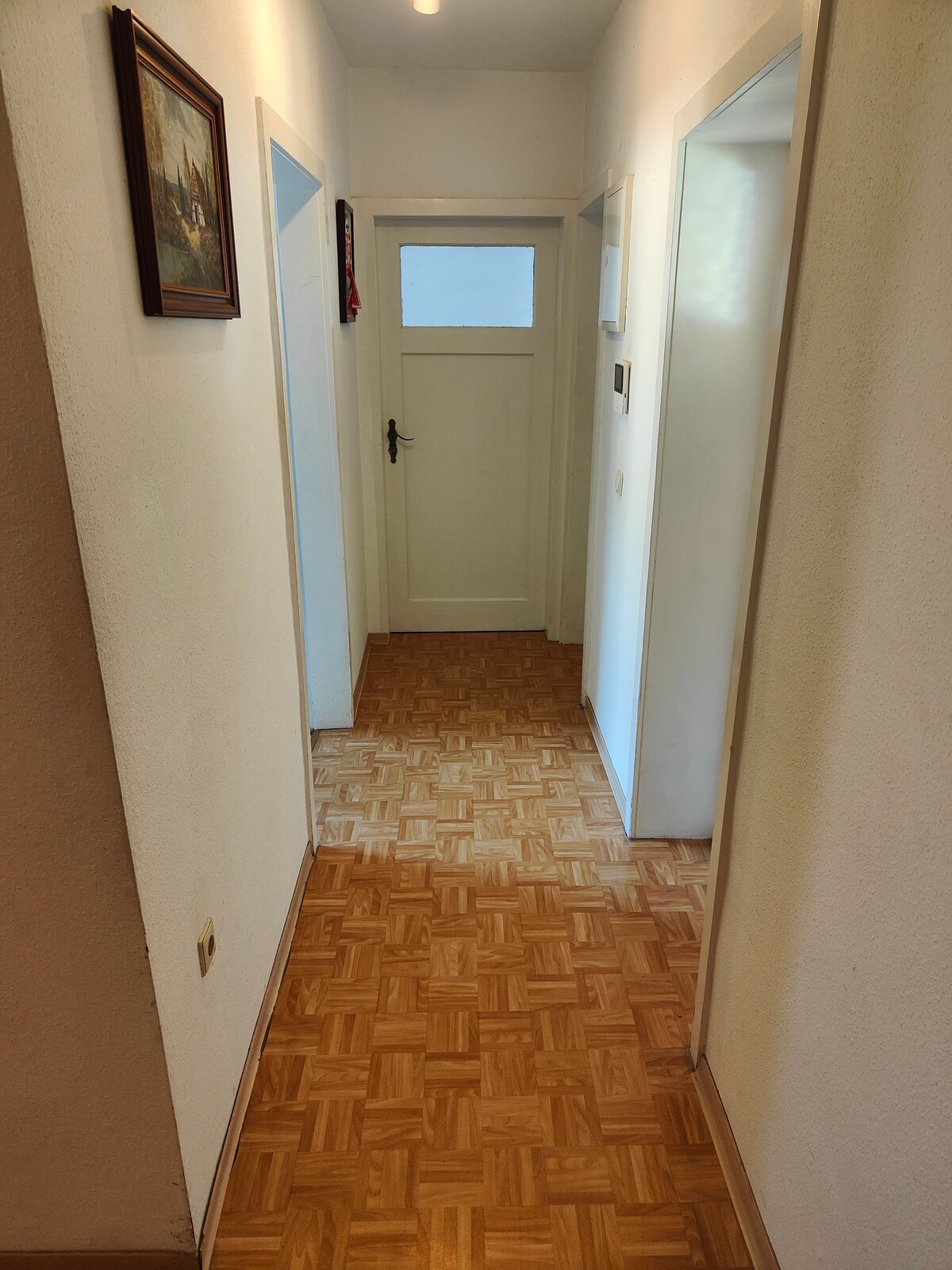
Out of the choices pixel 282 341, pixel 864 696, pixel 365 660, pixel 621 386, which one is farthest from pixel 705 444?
pixel 365 660

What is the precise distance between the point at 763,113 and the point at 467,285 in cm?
226

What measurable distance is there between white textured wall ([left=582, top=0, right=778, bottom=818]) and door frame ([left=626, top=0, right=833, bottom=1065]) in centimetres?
8

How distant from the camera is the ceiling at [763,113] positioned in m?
1.51

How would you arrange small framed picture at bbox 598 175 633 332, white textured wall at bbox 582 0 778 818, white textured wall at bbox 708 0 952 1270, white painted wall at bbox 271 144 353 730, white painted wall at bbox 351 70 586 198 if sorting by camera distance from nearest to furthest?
white textured wall at bbox 708 0 952 1270 < white textured wall at bbox 582 0 778 818 < small framed picture at bbox 598 175 633 332 < white painted wall at bbox 271 144 353 730 < white painted wall at bbox 351 70 586 198

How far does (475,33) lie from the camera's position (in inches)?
119

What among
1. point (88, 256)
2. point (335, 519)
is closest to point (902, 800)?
point (88, 256)

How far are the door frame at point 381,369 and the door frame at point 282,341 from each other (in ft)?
2.48

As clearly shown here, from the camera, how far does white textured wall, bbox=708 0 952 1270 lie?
3.08ft

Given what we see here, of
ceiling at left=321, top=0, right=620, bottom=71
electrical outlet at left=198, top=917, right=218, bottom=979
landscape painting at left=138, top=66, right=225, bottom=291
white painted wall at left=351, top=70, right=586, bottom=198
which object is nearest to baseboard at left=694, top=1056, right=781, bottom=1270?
electrical outlet at left=198, top=917, right=218, bottom=979

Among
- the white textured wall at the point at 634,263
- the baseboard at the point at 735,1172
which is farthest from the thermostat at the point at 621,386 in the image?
the baseboard at the point at 735,1172

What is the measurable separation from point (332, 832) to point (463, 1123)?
44.7 inches

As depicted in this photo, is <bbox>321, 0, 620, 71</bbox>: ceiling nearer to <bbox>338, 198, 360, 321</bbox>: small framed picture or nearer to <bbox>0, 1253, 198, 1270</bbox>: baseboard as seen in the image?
<bbox>338, 198, 360, 321</bbox>: small framed picture

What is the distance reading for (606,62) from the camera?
2996 millimetres

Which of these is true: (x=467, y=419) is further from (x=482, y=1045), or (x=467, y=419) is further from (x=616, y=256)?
(x=482, y=1045)
